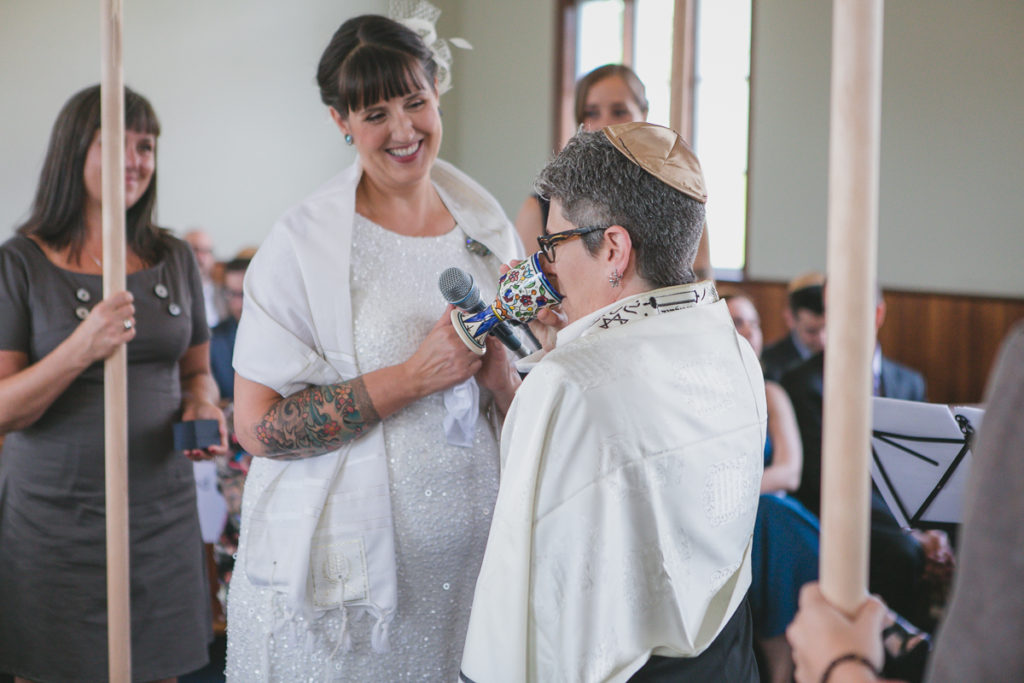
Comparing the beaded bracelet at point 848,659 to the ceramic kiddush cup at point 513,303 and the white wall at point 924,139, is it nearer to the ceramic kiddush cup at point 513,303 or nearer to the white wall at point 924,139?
the ceramic kiddush cup at point 513,303

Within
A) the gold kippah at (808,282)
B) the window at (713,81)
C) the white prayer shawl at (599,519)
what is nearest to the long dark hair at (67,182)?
the white prayer shawl at (599,519)

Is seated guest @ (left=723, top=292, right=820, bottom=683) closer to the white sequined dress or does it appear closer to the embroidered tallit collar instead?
the white sequined dress

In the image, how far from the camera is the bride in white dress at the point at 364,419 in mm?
1613

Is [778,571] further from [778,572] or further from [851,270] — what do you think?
[851,270]

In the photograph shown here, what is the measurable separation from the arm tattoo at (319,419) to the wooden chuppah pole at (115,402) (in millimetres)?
263

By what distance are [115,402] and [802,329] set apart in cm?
363

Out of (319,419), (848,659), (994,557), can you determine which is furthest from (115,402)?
(994,557)

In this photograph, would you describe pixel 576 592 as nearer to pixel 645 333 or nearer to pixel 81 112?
pixel 645 333

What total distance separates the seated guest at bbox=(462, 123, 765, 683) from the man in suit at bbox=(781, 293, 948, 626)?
2.14m

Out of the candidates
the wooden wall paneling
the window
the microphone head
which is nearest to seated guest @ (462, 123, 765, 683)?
the microphone head

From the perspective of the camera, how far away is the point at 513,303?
4.93 feet

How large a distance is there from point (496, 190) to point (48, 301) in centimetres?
764

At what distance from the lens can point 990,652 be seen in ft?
2.00

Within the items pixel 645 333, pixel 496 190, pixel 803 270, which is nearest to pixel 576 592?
pixel 645 333
